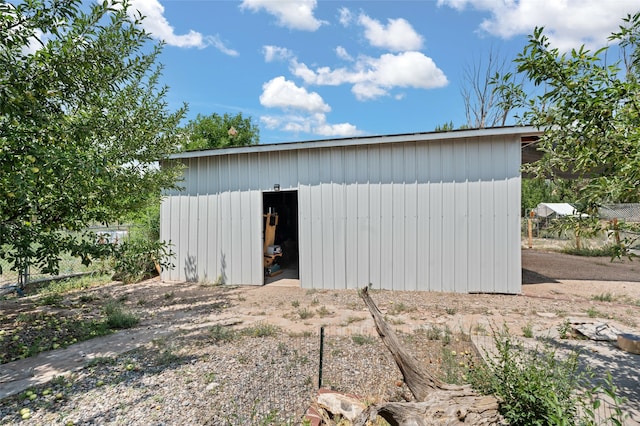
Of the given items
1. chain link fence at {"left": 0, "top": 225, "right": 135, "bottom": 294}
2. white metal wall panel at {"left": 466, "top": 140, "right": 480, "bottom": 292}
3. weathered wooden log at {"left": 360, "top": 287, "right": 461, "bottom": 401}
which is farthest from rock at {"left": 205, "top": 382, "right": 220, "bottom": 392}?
white metal wall panel at {"left": 466, "top": 140, "right": 480, "bottom": 292}

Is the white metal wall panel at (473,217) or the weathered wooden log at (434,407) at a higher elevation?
the white metal wall panel at (473,217)

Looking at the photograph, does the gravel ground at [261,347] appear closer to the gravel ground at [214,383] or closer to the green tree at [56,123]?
the gravel ground at [214,383]

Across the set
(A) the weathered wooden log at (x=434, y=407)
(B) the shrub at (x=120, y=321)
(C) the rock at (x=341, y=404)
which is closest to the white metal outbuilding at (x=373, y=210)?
(B) the shrub at (x=120, y=321)

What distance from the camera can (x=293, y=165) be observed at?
7164mm

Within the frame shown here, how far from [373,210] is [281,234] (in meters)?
5.49

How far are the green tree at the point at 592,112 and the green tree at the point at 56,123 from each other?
11.7 feet

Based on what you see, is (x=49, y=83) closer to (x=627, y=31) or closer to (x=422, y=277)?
(x=627, y=31)

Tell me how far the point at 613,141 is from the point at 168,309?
601 centimetres

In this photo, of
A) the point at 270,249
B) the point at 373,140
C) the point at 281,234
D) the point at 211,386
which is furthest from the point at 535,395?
the point at 281,234

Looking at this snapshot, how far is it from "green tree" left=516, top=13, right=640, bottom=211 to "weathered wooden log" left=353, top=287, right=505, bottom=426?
1420 mm

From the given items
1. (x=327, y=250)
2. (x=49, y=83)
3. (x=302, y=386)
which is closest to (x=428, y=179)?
(x=327, y=250)

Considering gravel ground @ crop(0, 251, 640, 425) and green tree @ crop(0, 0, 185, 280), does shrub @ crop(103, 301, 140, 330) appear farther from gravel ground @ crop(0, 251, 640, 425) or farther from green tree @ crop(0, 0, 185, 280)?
green tree @ crop(0, 0, 185, 280)

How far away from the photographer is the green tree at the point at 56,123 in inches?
91.3

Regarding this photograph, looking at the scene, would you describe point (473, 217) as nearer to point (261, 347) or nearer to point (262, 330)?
point (262, 330)
